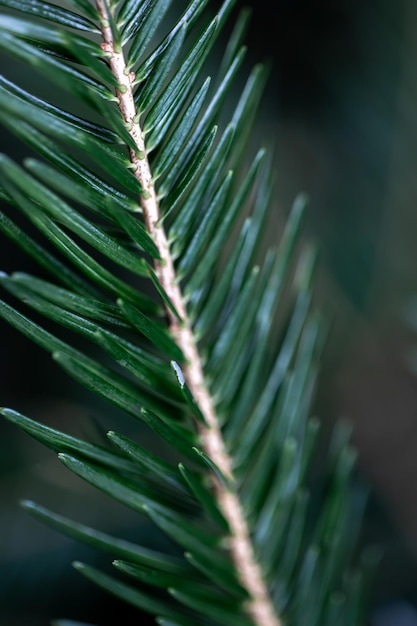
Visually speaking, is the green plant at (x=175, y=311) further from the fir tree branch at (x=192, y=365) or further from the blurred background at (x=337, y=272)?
the blurred background at (x=337, y=272)

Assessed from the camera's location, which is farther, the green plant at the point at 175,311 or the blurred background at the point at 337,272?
the blurred background at the point at 337,272

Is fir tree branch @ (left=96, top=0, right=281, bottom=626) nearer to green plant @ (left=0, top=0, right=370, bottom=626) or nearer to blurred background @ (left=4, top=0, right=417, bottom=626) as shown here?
green plant @ (left=0, top=0, right=370, bottom=626)

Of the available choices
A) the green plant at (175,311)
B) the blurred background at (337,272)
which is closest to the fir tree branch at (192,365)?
the green plant at (175,311)

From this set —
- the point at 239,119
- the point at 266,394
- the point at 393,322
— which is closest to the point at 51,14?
the point at 239,119

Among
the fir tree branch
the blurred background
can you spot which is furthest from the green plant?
the blurred background

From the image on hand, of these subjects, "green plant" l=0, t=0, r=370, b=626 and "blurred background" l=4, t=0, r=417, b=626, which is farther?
"blurred background" l=4, t=0, r=417, b=626

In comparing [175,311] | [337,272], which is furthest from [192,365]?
[337,272]
